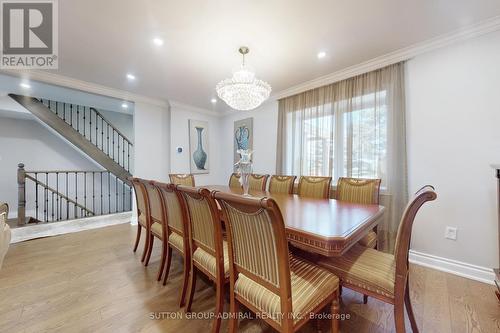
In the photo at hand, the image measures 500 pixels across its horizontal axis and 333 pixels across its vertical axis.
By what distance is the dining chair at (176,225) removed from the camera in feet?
5.31

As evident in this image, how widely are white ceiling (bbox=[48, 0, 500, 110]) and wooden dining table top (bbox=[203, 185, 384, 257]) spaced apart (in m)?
1.70

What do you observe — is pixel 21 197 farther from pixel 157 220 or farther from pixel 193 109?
pixel 193 109

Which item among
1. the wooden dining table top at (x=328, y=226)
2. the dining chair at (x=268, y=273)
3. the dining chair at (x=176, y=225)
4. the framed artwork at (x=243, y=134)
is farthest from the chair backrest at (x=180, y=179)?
the dining chair at (x=268, y=273)

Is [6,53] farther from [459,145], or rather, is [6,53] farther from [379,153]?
[459,145]

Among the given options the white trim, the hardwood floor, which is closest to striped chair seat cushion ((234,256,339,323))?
the hardwood floor

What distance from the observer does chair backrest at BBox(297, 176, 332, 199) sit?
7.93 ft

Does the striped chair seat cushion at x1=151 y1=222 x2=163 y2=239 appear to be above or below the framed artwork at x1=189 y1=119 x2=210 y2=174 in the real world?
below

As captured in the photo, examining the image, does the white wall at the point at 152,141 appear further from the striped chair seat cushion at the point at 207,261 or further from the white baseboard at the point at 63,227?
the striped chair seat cushion at the point at 207,261

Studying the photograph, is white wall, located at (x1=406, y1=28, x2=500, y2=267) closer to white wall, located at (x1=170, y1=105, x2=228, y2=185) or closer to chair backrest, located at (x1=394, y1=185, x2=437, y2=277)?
chair backrest, located at (x1=394, y1=185, x2=437, y2=277)

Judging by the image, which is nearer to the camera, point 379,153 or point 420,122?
point 420,122

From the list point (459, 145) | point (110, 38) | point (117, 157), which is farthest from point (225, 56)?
point (117, 157)

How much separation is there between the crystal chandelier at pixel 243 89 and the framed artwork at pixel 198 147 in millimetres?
2306

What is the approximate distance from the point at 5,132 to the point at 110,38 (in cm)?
457

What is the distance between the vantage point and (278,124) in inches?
150
